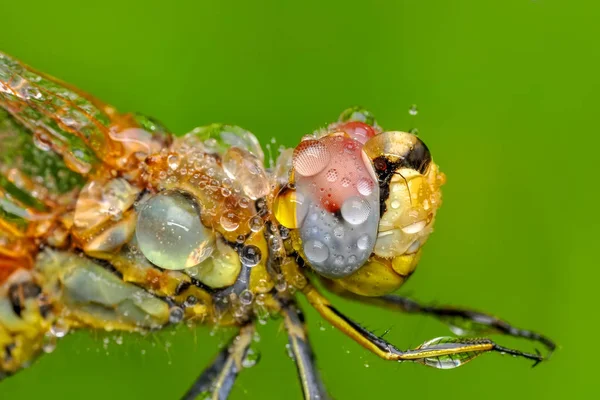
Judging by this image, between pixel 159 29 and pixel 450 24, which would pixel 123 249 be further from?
pixel 450 24

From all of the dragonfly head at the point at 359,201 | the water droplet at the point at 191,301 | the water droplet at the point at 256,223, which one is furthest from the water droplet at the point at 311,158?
the water droplet at the point at 191,301

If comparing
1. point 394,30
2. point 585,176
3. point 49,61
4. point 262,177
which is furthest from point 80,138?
point 585,176

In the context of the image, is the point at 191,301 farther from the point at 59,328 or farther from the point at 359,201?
the point at 359,201

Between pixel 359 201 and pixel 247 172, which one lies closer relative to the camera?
pixel 359 201

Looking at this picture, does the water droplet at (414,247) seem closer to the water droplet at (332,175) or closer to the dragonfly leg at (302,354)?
the water droplet at (332,175)

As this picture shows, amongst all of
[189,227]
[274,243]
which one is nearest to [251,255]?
[274,243]

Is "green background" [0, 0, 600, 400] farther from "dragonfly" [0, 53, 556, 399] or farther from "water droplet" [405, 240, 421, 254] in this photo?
"water droplet" [405, 240, 421, 254]

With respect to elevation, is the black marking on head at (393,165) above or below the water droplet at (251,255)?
above
